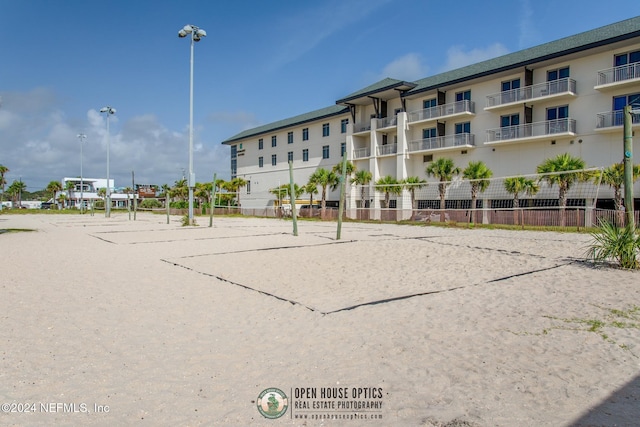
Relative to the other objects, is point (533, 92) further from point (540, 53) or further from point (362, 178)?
point (362, 178)

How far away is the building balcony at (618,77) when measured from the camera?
79.9 feet

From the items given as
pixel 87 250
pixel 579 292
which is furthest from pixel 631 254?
pixel 87 250

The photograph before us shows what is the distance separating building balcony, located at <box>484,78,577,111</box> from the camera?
27406mm

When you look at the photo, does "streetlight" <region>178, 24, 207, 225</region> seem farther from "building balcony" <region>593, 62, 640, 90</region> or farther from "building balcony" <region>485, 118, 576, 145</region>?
"building balcony" <region>593, 62, 640, 90</region>

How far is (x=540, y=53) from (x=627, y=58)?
5.49 metres

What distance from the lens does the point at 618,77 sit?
25312 mm

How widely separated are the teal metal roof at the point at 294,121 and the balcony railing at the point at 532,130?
15961 mm

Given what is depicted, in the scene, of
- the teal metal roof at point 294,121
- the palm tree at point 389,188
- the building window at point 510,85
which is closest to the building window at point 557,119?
the building window at point 510,85

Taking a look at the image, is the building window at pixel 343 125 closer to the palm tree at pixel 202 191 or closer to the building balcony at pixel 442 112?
the building balcony at pixel 442 112

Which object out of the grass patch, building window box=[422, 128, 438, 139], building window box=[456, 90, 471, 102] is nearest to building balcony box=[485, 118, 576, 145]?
building window box=[456, 90, 471, 102]

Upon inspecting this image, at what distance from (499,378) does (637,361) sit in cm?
138

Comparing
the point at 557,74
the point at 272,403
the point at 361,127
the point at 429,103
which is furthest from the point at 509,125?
the point at 272,403

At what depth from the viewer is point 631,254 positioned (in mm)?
7934

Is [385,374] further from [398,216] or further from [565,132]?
[398,216]
